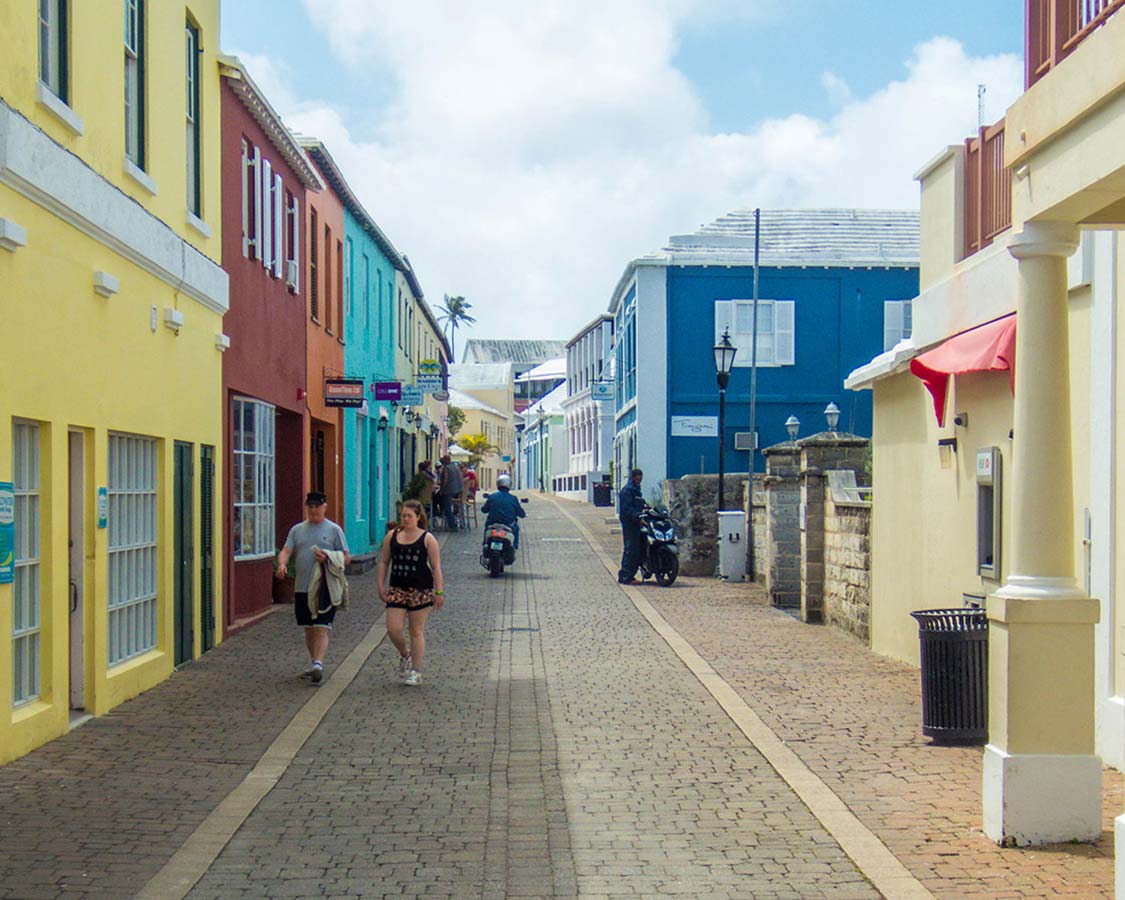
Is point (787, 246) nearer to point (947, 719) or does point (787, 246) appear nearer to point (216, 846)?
point (947, 719)

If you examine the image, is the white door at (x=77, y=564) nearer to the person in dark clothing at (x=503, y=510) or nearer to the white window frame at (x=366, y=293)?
the person in dark clothing at (x=503, y=510)

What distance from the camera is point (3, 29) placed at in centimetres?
822

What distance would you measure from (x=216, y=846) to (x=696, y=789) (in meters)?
2.72

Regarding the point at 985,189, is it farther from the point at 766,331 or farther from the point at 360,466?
the point at 766,331

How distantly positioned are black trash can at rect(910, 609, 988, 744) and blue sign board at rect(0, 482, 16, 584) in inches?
218

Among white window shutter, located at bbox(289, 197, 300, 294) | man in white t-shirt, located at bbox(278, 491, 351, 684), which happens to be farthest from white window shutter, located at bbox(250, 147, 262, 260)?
man in white t-shirt, located at bbox(278, 491, 351, 684)

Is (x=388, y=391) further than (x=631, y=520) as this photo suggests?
Yes

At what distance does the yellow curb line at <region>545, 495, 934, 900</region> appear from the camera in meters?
6.15

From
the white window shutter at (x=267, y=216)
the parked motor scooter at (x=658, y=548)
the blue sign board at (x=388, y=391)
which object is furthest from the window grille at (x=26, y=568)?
the blue sign board at (x=388, y=391)

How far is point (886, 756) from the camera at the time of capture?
29.1 ft

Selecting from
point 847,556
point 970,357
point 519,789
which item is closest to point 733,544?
point 847,556

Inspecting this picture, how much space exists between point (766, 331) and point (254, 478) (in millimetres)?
20870

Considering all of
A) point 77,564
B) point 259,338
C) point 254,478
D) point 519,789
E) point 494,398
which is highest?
point 494,398

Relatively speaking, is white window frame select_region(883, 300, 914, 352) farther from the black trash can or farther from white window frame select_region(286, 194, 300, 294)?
the black trash can
